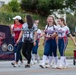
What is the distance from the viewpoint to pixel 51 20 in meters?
16.2

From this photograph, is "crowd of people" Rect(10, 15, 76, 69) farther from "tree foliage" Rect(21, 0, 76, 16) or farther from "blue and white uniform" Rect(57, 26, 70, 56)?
"tree foliage" Rect(21, 0, 76, 16)

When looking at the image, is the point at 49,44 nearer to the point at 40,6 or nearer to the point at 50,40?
the point at 50,40

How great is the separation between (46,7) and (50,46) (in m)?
52.4

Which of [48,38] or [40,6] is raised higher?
[40,6]

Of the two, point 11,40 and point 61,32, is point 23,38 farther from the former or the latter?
point 11,40

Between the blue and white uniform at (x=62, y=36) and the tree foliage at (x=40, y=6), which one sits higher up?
the tree foliage at (x=40, y=6)

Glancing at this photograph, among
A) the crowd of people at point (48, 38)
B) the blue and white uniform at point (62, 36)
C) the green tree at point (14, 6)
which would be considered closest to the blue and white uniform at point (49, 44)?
the crowd of people at point (48, 38)

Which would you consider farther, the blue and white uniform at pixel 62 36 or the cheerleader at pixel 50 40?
the blue and white uniform at pixel 62 36

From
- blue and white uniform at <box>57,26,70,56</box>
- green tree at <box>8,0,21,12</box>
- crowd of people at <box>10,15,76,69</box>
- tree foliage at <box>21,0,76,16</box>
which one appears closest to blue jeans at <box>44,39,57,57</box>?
crowd of people at <box>10,15,76,69</box>

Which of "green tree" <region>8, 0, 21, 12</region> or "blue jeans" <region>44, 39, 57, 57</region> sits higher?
"green tree" <region>8, 0, 21, 12</region>

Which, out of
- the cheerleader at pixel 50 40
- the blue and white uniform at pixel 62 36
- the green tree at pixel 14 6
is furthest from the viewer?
the green tree at pixel 14 6

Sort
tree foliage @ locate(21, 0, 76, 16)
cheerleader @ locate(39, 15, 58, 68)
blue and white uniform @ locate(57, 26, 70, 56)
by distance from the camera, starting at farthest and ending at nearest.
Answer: tree foliage @ locate(21, 0, 76, 16)
blue and white uniform @ locate(57, 26, 70, 56)
cheerleader @ locate(39, 15, 58, 68)

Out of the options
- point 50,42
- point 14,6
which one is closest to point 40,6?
point 14,6

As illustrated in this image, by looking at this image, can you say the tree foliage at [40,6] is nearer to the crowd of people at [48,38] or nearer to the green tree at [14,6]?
the green tree at [14,6]
